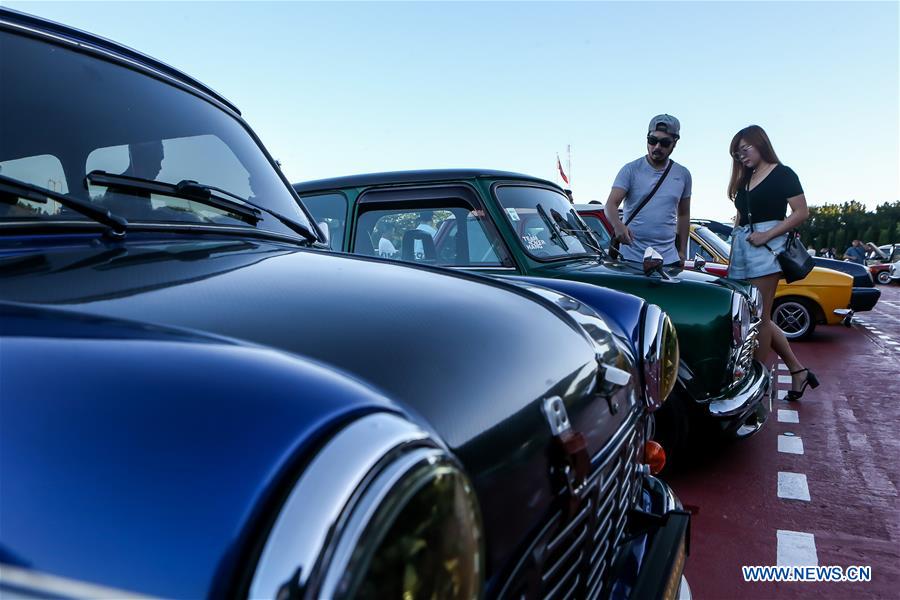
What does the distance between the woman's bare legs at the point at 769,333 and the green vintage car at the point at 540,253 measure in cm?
48

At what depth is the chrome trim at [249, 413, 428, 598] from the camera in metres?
0.52

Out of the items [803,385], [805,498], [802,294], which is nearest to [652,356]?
[805,498]

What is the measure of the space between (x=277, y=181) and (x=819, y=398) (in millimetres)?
4637

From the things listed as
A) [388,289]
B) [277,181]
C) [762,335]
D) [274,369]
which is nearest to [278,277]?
[388,289]

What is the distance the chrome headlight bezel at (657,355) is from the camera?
1.68m

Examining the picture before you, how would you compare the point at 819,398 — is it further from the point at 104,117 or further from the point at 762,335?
the point at 104,117

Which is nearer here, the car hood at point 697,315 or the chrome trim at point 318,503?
the chrome trim at point 318,503

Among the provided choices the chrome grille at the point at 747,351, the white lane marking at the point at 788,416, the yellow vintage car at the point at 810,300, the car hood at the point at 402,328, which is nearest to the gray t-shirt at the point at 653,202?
the chrome grille at the point at 747,351

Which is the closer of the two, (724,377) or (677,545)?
(677,545)

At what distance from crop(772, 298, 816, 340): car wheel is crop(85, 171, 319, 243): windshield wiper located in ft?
24.7

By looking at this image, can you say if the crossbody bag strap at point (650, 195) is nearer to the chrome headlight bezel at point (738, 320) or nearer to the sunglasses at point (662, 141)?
the sunglasses at point (662, 141)

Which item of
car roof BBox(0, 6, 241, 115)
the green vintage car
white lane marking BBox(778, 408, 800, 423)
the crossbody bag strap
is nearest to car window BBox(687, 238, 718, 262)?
white lane marking BBox(778, 408, 800, 423)

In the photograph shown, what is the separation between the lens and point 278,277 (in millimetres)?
1267

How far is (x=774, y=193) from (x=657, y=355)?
10.4 feet
